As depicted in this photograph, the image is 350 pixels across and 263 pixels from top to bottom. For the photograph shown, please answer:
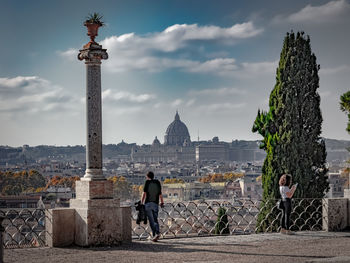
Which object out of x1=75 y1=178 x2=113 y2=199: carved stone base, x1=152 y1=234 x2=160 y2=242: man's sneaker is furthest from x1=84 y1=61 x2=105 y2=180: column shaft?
Answer: x1=152 y1=234 x2=160 y2=242: man's sneaker

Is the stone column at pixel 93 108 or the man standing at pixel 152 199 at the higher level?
the stone column at pixel 93 108

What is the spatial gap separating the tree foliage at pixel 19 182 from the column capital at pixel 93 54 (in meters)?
70.2

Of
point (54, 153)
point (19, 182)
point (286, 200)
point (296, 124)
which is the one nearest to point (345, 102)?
point (296, 124)

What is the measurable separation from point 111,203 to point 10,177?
76045 mm

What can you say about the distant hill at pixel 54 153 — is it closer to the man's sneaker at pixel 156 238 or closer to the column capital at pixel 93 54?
the column capital at pixel 93 54

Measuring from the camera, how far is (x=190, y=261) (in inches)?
300

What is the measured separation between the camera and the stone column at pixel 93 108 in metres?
9.47

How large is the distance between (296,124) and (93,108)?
7.80m

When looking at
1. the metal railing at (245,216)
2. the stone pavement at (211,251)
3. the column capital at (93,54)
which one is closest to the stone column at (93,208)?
the column capital at (93,54)

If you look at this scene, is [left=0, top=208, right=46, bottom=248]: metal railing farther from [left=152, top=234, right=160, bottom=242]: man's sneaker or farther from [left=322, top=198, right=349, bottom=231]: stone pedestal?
[left=322, top=198, right=349, bottom=231]: stone pedestal

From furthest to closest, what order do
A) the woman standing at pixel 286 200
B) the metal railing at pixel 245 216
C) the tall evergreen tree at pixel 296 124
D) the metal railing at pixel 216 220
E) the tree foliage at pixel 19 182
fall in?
the tree foliage at pixel 19 182 < the tall evergreen tree at pixel 296 124 < the metal railing at pixel 245 216 < the woman standing at pixel 286 200 < the metal railing at pixel 216 220

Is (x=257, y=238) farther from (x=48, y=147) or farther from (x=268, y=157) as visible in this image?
(x=48, y=147)

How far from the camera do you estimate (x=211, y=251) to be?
28.1 ft

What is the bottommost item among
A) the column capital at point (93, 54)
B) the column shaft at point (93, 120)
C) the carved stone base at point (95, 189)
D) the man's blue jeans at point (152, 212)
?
the man's blue jeans at point (152, 212)
